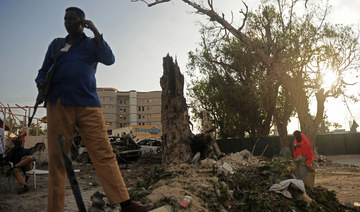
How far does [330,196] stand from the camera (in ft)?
16.1

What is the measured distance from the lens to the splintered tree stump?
7004 millimetres

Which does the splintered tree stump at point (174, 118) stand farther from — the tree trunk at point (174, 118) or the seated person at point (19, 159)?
the seated person at point (19, 159)

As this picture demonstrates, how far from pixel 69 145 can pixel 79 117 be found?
0.26m

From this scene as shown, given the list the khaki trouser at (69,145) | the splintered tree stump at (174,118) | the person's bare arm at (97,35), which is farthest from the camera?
the splintered tree stump at (174,118)

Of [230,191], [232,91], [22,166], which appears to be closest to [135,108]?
[232,91]

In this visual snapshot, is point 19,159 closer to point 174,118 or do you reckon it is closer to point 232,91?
point 174,118

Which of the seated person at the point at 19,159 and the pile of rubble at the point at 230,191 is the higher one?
the seated person at the point at 19,159

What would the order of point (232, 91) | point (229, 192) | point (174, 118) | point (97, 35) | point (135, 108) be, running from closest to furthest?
point (97, 35) < point (229, 192) < point (174, 118) < point (232, 91) < point (135, 108)

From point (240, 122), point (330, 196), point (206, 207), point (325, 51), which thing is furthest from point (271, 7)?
point (206, 207)

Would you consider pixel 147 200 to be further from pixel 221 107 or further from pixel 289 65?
pixel 221 107

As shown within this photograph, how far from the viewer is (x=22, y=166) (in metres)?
6.70

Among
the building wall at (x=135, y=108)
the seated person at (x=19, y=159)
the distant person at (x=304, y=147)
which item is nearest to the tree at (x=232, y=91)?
the distant person at (x=304, y=147)

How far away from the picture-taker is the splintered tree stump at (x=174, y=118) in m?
7.00

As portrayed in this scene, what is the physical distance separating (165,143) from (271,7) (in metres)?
17.9
